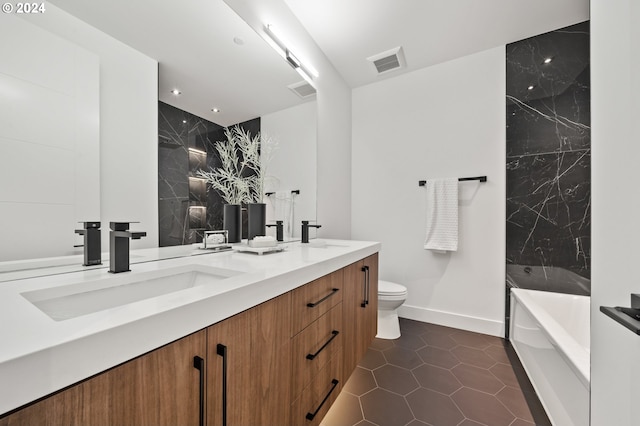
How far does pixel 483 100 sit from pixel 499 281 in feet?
5.31

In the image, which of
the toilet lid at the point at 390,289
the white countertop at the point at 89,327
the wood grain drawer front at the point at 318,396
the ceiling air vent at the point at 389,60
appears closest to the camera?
the white countertop at the point at 89,327

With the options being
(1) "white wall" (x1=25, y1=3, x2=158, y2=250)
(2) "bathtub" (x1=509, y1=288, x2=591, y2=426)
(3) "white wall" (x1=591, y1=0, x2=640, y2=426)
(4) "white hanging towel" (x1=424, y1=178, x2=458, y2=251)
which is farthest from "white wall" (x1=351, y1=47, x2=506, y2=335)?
(1) "white wall" (x1=25, y1=3, x2=158, y2=250)

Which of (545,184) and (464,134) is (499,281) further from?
(464,134)

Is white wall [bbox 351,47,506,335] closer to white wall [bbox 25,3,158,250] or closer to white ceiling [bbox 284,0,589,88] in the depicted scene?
white ceiling [bbox 284,0,589,88]

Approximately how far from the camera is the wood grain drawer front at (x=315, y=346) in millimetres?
891

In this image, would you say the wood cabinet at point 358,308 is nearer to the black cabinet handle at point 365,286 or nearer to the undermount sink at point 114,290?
the black cabinet handle at point 365,286

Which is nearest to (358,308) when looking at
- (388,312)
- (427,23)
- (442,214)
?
(388,312)

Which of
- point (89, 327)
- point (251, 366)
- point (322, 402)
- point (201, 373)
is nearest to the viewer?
point (89, 327)

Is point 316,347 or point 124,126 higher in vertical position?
point 124,126

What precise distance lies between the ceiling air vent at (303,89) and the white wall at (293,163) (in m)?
0.07

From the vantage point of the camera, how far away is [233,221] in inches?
59.1

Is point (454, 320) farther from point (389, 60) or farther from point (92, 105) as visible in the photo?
point (92, 105)

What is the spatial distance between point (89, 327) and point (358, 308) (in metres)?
1.28

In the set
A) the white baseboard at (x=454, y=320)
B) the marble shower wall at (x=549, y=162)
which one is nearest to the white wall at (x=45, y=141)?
the white baseboard at (x=454, y=320)
